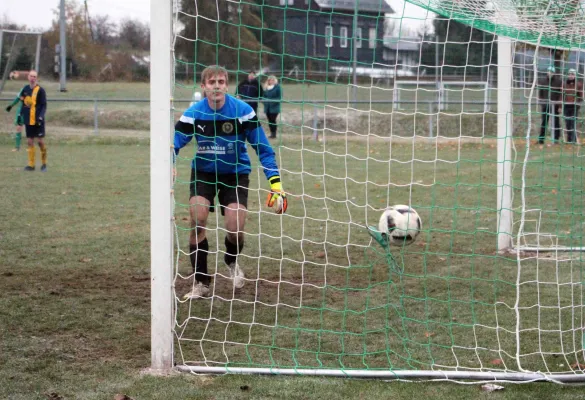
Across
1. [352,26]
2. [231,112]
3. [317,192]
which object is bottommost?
[317,192]

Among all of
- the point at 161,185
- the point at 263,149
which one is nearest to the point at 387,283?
the point at 263,149

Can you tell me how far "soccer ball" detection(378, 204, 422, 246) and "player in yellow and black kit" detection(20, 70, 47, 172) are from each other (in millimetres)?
9446

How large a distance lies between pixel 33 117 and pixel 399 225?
9965 mm

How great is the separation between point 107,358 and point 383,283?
256 centimetres

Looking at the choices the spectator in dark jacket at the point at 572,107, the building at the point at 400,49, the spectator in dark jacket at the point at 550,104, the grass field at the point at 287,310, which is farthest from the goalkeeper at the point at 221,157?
the spectator in dark jacket at the point at 572,107

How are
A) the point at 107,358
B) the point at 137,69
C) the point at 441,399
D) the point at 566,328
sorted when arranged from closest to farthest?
the point at 441,399
the point at 107,358
the point at 566,328
the point at 137,69

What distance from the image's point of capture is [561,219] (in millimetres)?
9258

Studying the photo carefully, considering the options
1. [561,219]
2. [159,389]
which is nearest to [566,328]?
[159,389]

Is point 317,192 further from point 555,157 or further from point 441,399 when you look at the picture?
point 441,399

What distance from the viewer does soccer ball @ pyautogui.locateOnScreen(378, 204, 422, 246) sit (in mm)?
6387

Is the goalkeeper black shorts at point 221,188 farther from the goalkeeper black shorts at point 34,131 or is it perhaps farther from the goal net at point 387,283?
the goalkeeper black shorts at point 34,131

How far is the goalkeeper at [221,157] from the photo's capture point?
5.52 meters

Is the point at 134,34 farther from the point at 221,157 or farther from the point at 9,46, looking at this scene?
the point at 221,157

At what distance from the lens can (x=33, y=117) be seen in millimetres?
14445
